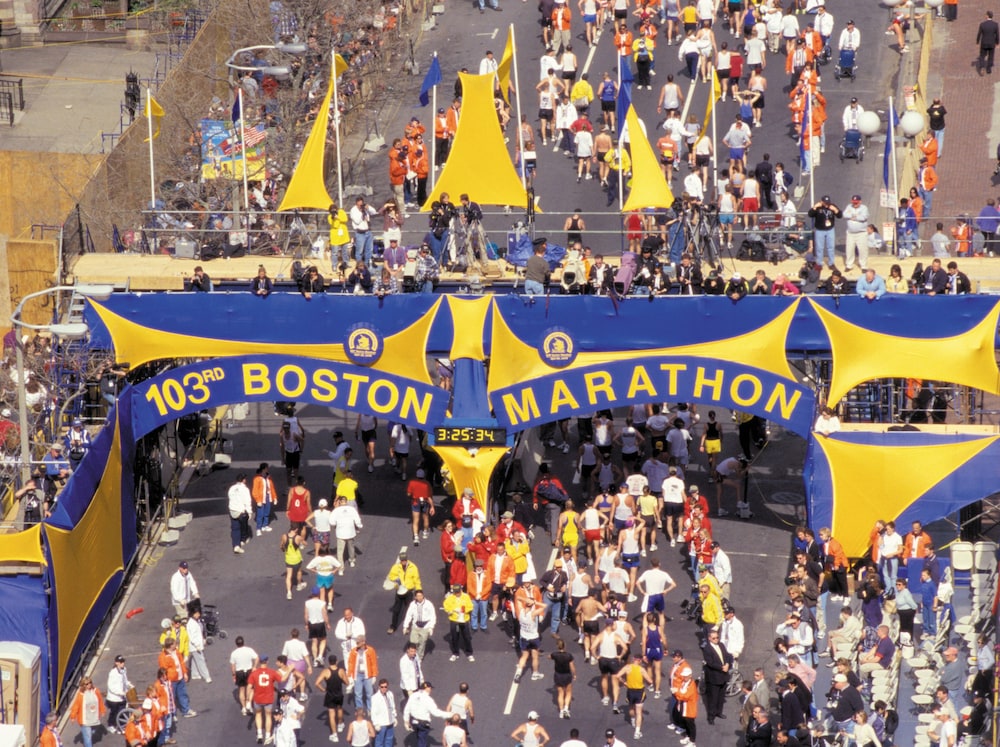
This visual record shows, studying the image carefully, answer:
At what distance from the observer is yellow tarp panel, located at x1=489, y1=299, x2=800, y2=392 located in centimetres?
4703

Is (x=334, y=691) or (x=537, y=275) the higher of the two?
(x=537, y=275)

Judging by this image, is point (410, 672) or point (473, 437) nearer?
point (410, 672)

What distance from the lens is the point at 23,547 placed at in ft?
138

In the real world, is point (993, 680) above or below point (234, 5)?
below

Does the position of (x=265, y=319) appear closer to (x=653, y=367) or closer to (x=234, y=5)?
(x=653, y=367)

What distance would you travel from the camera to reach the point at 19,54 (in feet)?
227

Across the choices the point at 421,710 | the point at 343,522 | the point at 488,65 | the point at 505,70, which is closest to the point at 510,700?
the point at 421,710

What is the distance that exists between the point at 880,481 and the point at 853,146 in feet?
50.0

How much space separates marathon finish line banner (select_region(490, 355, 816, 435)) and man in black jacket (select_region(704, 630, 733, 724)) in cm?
662

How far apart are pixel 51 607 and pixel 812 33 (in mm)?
27445

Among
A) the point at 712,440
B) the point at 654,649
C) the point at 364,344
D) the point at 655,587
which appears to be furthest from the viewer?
the point at 712,440

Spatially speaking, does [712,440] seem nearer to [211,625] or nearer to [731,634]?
[731,634]

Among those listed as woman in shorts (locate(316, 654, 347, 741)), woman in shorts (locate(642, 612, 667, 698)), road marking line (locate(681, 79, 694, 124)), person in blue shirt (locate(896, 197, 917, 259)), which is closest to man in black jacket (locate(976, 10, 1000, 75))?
road marking line (locate(681, 79, 694, 124))

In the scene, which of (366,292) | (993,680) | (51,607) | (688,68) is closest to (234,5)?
(688,68)
